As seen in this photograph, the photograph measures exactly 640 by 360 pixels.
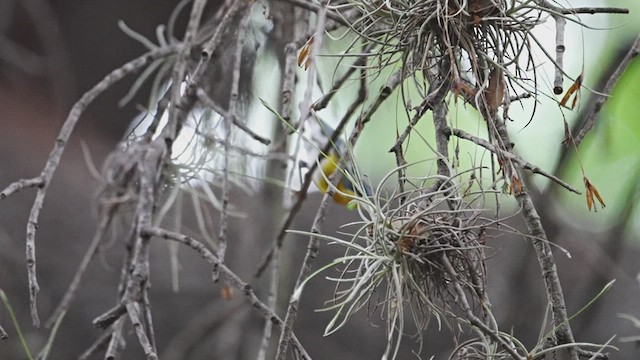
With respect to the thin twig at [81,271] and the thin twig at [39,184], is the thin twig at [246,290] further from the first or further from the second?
the thin twig at [81,271]

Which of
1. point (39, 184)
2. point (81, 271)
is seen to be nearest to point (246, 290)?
point (39, 184)

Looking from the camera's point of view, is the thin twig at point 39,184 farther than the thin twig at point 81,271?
No

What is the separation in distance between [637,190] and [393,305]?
1.11 meters

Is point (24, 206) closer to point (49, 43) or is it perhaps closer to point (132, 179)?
point (49, 43)

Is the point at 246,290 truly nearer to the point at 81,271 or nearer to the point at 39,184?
the point at 39,184

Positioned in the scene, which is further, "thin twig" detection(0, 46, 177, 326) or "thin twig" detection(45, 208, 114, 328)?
"thin twig" detection(45, 208, 114, 328)

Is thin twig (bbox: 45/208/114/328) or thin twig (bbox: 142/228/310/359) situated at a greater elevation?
thin twig (bbox: 142/228/310/359)

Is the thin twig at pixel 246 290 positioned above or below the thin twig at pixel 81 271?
above

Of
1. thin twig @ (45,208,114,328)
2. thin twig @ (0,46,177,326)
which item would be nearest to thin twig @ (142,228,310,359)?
thin twig @ (0,46,177,326)

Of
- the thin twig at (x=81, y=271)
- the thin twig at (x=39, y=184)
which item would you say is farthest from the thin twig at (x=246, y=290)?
the thin twig at (x=81, y=271)

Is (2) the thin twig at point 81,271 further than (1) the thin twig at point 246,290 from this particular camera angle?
Yes

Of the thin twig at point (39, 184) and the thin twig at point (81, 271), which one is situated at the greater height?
the thin twig at point (39, 184)

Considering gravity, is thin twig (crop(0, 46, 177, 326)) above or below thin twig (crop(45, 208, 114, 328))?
above

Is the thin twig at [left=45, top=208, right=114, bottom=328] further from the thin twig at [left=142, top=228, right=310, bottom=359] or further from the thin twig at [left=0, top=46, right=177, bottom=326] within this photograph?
the thin twig at [left=142, top=228, right=310, bottom=359]
